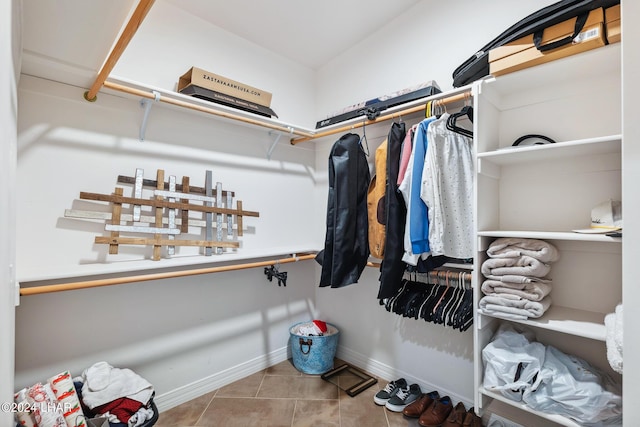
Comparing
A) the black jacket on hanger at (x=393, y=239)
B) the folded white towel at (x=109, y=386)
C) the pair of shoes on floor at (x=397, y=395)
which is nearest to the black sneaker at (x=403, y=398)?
the pair of shoes on floor at (x=397, y=395)

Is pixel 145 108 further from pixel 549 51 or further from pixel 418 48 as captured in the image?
pixel 549 51

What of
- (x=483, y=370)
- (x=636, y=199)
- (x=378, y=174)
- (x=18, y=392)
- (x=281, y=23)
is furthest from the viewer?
(x=281, y=23)

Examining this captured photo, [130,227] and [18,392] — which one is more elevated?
[130,227]

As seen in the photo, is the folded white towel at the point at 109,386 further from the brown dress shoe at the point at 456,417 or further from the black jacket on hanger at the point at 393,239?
the brown dress shoe at the point at 456,417

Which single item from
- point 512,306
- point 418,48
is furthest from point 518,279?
point 418,48

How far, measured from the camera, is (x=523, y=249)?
1.33m

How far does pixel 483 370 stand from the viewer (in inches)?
55.5

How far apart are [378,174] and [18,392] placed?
2.03 metres

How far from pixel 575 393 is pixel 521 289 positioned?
1.33 ft

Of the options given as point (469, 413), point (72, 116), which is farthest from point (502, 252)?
point (72, 116)

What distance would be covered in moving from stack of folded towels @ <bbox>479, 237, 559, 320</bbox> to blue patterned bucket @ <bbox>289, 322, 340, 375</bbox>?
1261 millimetres

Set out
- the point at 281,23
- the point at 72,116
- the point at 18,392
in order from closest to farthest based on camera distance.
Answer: the point at 18,392, the point at 72,116, the point at 281,23

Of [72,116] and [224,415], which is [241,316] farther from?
[72,116]

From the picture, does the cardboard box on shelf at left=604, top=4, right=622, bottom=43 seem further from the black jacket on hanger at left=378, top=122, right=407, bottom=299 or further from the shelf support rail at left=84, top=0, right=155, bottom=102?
the shelf support rail at left=84, top=0, right=155, bottom=102
